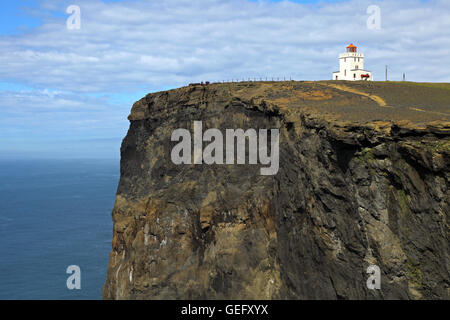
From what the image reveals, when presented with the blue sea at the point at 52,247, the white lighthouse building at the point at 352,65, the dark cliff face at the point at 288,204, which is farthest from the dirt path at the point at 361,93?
the blue sea at the point at 52,247

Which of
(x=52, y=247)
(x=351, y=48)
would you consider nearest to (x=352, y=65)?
(x=351, y=48)

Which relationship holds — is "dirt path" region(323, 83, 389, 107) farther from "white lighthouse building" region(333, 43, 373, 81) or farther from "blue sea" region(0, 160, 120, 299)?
"blue sea" region(0, 160, 120, 299)

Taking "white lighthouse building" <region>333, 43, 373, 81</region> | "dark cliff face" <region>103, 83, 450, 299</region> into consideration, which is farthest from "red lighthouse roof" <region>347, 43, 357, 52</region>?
"dark cliff face" <region>103, 83, 450, 299</region>

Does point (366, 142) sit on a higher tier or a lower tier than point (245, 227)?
higher

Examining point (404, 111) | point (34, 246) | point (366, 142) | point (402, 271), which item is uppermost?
point (404, 111)

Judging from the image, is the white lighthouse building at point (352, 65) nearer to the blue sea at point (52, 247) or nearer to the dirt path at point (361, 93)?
the dirt path at point (361, 93)

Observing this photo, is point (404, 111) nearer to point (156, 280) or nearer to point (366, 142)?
point (366, 142)

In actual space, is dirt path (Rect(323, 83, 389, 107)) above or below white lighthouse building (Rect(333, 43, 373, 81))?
below
